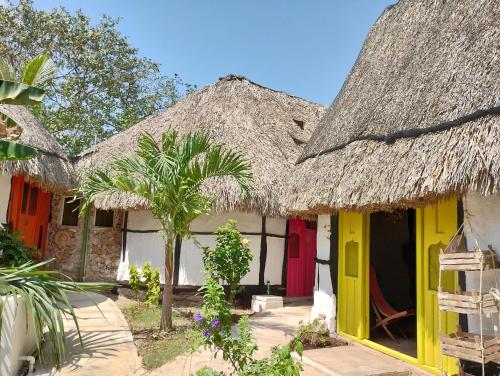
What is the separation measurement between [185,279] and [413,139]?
5745 mm

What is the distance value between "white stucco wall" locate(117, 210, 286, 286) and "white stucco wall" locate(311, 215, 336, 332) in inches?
99.9

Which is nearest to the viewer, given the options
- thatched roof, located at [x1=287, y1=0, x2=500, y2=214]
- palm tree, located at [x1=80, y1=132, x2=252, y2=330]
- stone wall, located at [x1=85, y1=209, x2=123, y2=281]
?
thatched roof, located at [x1=287, y1=0, x2=500, y2=214]

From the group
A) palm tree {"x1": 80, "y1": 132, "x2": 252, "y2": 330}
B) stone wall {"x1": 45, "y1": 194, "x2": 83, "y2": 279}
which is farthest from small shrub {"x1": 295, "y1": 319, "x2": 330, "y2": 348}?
stone wall {"x1": 45, "y1": 194, "x2": 83, "y2": 279}

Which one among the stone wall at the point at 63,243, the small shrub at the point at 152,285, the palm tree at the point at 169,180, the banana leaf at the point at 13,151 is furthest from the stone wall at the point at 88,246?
the banana leaf at the point at 13,151

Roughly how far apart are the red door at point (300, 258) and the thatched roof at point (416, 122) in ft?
9.60

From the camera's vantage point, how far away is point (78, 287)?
9.98 feet

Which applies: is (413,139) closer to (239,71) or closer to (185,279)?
(185,279)

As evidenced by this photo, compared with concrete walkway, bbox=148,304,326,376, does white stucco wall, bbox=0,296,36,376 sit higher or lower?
higher

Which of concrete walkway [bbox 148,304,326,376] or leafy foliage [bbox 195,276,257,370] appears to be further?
concrete walkway [bbox 148,304,326,376]

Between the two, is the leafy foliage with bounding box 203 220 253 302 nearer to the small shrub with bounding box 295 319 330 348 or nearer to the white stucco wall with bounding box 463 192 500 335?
the small shrub with bounding box 295 319 330 348

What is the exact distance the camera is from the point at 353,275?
5.74 metres

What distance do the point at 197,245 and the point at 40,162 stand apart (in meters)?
3.41

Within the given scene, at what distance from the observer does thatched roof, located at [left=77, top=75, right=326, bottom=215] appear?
8.21 metres

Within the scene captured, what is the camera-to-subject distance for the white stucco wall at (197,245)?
8.59 meters
